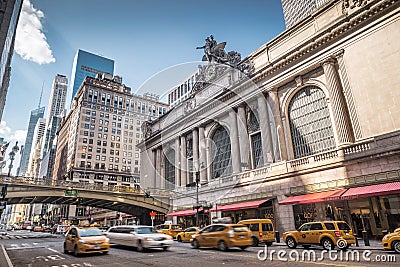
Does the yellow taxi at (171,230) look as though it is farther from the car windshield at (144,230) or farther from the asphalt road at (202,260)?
the asphalt road at (202,260)

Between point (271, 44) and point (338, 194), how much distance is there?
19834 mm

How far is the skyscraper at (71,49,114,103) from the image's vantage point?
167 m

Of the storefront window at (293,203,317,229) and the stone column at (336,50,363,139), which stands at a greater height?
the stone column at (336,50,363,139)

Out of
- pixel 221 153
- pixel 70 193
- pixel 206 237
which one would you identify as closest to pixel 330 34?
pixel 221 153

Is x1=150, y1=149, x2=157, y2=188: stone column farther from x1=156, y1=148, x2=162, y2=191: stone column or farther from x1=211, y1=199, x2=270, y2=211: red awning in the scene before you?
x1=211, y1=199, x2=270, y2=211: red awning

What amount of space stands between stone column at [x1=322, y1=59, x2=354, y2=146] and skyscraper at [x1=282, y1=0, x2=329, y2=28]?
148 feet

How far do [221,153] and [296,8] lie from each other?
6258 cm

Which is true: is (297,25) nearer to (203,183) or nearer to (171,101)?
(203,183)

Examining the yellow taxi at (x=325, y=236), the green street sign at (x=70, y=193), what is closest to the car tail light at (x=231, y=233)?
the yellow taxi at (x=325, y=236)

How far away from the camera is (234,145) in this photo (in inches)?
1364

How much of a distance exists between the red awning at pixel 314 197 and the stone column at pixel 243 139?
8.66 meters

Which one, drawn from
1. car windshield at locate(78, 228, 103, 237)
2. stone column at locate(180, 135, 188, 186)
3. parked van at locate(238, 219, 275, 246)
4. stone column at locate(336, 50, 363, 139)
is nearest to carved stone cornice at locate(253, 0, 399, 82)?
stone column at locate(336, 50, 363, 139)

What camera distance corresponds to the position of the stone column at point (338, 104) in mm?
23250

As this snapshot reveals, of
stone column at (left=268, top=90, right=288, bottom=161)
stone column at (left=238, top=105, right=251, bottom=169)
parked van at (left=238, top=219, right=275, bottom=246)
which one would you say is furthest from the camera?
stone column at (left=238, top=105, right=251, bottom=169)
